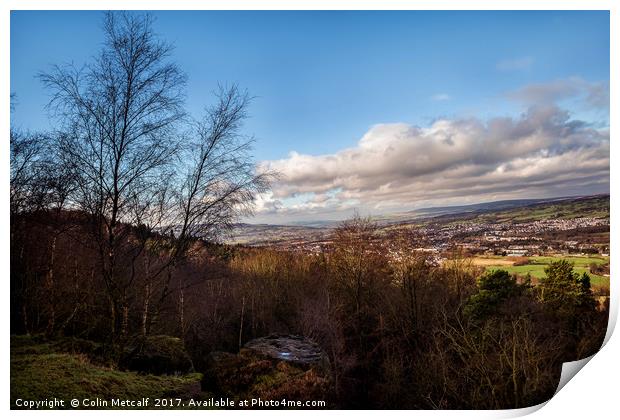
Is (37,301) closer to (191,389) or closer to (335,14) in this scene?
(191,389)

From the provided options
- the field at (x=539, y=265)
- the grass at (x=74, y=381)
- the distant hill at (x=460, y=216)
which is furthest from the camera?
the distant hill at (x=460, y=216)

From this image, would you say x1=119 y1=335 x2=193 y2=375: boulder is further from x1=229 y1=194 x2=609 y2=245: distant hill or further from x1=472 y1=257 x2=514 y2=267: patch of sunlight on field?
x1=472 y1=257 x2=514 y2=267: patch of sunlight on field

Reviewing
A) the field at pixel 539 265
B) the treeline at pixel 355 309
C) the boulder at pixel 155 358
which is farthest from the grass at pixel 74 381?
the field at pixel 539 265

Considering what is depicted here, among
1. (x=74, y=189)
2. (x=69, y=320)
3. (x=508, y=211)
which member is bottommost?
(x=69, y=320)

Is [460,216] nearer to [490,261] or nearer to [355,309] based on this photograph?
[490,261]

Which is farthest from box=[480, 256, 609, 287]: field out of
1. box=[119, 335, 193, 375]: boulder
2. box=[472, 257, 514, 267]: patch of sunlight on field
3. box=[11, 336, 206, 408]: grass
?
box=[119, 335, 193, 375]: boulder

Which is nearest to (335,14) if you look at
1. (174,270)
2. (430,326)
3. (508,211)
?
(508,211)

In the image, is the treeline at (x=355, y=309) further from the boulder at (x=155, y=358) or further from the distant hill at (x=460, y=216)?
the distant hill at (x=460, y=216)
